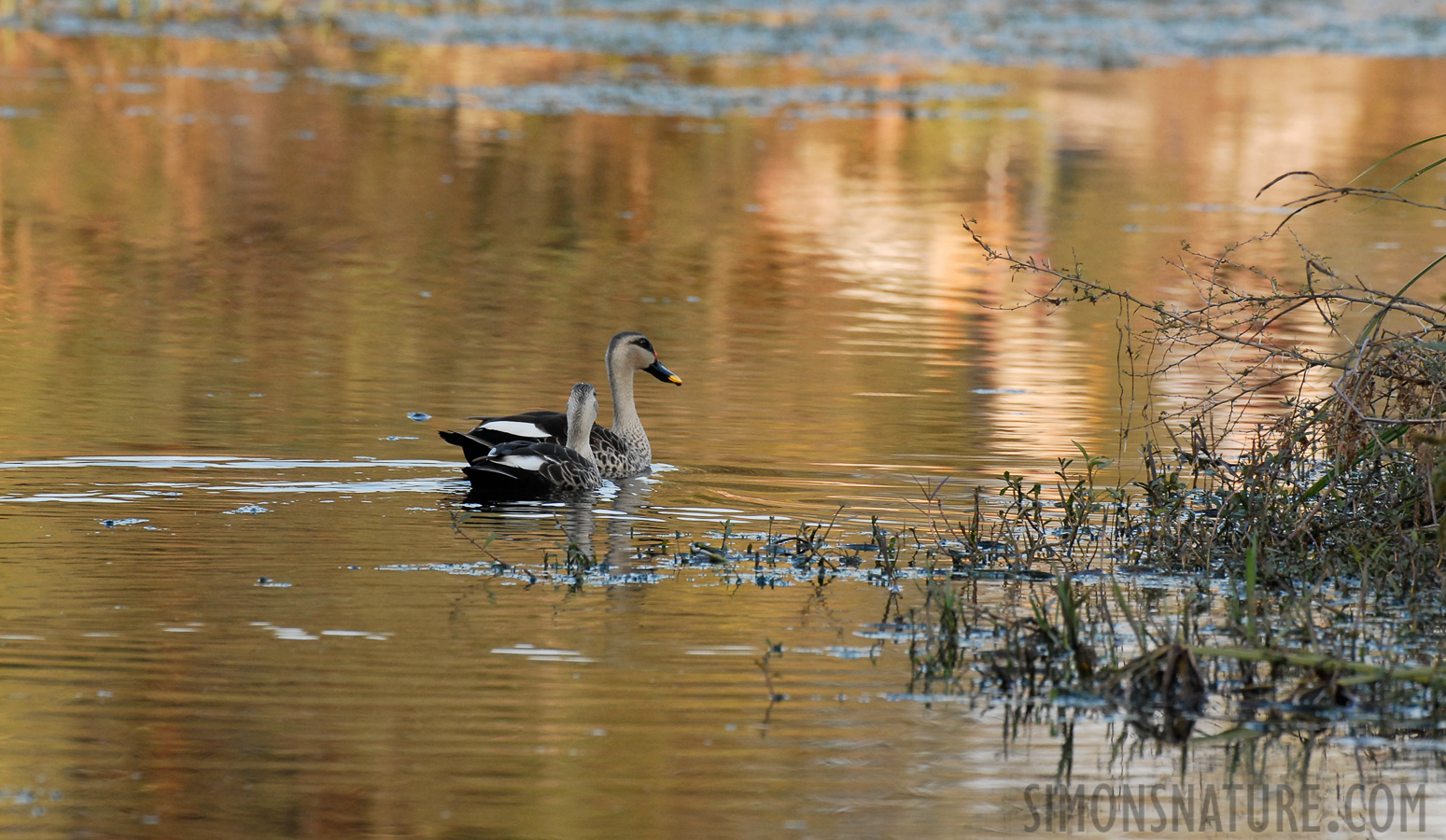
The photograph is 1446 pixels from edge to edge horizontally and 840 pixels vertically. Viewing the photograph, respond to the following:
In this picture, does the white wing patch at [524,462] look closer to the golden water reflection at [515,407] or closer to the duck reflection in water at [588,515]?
the duck reflection in water at [588,515]

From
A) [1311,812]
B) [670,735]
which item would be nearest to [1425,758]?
[1311,812]

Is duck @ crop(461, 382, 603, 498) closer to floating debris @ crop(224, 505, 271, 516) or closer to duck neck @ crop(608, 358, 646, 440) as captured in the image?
duck neck @ crop(608, 358, 646, 440)

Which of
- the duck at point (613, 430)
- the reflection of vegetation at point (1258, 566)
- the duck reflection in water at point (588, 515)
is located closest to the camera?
the reflection of vegetation at point (1258, 566)

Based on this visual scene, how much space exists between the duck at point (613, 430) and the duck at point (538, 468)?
105 mm

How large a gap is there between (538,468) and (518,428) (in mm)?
528

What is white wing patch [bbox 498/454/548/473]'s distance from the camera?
11.2 metres

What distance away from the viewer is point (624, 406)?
42.7 feet

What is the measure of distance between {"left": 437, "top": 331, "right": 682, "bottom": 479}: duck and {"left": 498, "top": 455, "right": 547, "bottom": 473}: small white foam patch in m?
0.19

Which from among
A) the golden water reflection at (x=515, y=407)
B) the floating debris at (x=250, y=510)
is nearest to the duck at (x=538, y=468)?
the golden water reflection at (x=515, y=407)

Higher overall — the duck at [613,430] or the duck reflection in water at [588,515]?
the duck at [613,430]

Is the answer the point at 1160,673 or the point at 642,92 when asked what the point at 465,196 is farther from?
the point at 1160,673

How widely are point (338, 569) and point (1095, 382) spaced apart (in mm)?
7330

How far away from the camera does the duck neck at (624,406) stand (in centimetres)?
1259

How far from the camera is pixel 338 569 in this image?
9102 mm
